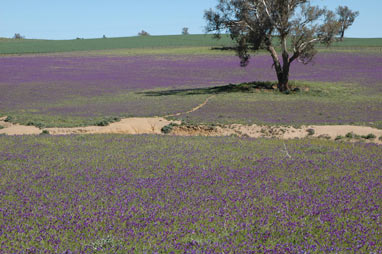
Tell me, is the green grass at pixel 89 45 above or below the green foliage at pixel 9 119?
above

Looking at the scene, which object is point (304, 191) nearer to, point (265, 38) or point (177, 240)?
point (177, 240)

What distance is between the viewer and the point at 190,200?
29.8ft

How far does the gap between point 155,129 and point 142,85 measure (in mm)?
25822

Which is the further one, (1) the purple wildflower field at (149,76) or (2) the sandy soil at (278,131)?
(1) the purple wildflower field at (149,76)

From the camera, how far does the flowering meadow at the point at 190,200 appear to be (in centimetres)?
691

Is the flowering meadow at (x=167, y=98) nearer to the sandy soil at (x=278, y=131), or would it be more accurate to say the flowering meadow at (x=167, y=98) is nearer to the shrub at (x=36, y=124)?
the shrub at (x=36, y=124)

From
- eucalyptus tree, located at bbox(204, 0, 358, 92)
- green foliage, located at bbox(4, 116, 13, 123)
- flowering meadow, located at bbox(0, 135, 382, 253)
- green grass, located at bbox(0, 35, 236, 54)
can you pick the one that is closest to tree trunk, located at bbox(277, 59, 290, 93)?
eucalyptus tree, located at bbox(204, 0, 358, 92)

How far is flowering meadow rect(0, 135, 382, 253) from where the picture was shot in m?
6.91

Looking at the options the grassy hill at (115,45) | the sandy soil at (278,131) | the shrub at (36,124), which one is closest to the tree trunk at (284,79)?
the sandy soil at (278,131)

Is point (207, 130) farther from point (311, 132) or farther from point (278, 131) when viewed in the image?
point (311, 132)

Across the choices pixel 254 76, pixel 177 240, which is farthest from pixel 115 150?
pixel 254 76

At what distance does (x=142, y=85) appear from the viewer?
1879 inches

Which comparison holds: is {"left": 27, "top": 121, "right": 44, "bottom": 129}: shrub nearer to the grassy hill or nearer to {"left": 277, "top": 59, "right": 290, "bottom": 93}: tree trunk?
{"left": 277, "top": 59, "right": 290, "bottom": 93}: tree trunk

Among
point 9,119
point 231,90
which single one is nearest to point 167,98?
point 231,90
